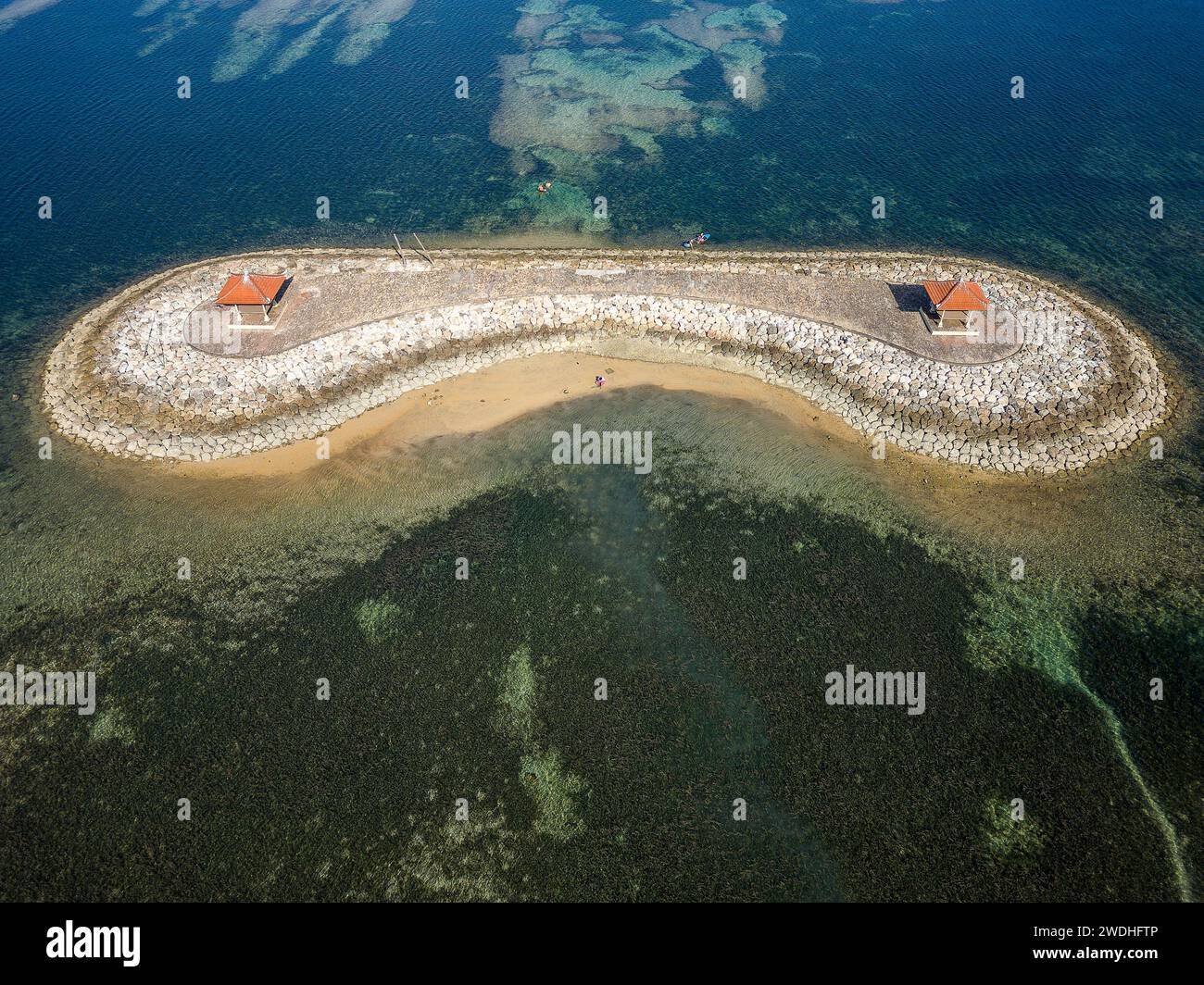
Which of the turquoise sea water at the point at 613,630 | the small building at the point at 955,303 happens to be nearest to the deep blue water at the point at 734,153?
the turquoise sea water at the point at 613,630

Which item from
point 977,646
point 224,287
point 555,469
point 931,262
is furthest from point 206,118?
point 977,646

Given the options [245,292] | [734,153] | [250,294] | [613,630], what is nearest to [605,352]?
[613,630]

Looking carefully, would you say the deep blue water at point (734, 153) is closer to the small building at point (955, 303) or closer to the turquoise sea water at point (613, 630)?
the turquoise sea water at point (613, 630)

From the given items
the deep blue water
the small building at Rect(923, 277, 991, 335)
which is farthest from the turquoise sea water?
the small building at Rect(923, 277, 991, 335)

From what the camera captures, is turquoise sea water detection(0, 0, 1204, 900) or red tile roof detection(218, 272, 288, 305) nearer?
turquoise sea water detection(0, 0, 1204, 900)

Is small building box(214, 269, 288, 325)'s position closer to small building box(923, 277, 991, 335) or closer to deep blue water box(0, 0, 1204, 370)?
deep blue water box(0, 0, 1204, 370)

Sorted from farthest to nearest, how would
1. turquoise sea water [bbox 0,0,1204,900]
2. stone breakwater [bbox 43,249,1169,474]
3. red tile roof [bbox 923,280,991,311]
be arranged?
red tile roof [bbox 923,280,991,311], stone breakwater [bbox 43,249,1169,474], turquoise sea water [bbox 0,0,1204,900]

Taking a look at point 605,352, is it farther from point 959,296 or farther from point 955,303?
point 959,296
